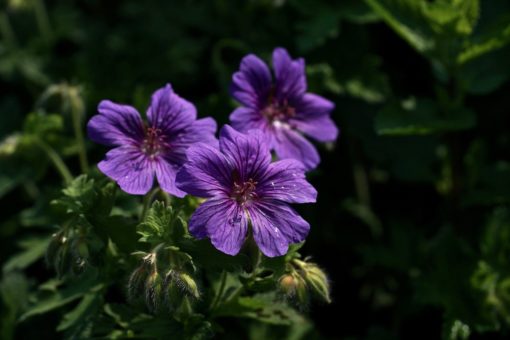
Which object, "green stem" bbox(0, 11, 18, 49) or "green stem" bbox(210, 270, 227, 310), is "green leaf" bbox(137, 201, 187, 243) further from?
"green stem" bbox(0, 11, 18, 49)

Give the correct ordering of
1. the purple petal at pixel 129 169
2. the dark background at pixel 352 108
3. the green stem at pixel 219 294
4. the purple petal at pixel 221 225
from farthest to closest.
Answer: the dark background at pixel 352 108 < the green stem at pixel 219 294 < the purple petal at pixel 129 169 < the purple petal at pixel 221 225

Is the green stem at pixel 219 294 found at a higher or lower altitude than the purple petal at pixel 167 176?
lower

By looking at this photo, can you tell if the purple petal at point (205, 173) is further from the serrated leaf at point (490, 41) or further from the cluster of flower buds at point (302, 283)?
the serrated leaf at point (490, 41)

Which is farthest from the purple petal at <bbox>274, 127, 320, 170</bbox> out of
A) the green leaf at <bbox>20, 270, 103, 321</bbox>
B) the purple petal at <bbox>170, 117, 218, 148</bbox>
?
the green leaf at <bbox>20, 270, 103, 321</bbox>

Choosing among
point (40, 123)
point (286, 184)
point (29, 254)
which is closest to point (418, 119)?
point (286, 184)

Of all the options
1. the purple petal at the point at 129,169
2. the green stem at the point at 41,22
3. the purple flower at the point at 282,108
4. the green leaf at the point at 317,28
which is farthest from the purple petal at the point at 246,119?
the green stem at the point at 41,22

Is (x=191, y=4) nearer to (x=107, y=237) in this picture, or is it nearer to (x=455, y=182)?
(x=455, y=182)
